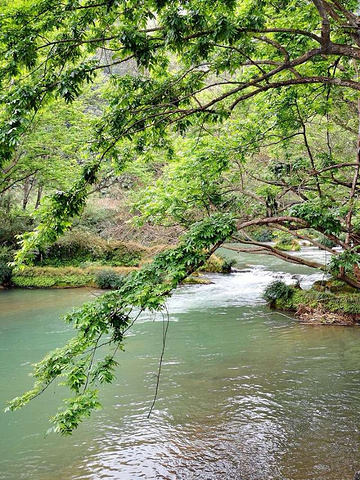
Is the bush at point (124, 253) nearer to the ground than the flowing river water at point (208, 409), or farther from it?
farther from it

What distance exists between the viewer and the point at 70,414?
316 cm

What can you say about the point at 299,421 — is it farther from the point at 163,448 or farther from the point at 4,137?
the point at 4,137

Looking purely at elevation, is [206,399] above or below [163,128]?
below

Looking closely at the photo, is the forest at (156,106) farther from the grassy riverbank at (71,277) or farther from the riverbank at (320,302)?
the grassy riverbank at (71,277)

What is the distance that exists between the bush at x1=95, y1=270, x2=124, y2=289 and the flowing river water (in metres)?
5.69

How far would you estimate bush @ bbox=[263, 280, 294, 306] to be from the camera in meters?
13.4

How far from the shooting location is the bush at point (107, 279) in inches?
707

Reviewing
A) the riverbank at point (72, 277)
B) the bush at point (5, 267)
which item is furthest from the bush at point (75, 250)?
the bush at point (5, 267)

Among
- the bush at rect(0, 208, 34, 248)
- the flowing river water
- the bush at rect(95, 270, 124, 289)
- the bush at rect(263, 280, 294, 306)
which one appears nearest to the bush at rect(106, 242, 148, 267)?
the bush at rect(95, 270, 124, 289)

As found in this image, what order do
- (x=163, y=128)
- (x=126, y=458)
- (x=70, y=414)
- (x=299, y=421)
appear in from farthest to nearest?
1. (x=299, y=421)
2. (x=126, y=458)
3. (x=163, y=128)
4. (x=70, y=414)

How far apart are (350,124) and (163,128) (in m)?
9.84

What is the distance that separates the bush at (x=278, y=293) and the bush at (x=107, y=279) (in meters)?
7.05

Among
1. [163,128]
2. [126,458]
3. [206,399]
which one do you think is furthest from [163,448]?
[163,128]

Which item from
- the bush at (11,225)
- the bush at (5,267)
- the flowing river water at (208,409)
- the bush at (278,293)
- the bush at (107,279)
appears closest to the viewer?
the flowing river water at (208,409)
